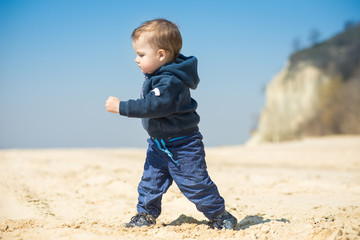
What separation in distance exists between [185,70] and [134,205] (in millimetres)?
1518

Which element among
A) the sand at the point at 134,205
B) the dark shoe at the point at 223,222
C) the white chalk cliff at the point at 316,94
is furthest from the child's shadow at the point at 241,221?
the white chalk cliff at the point at 316,94

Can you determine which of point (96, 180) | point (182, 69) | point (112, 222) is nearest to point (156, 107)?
point (182, 69)

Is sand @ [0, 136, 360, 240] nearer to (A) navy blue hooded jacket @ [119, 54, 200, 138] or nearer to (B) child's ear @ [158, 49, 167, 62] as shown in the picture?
(A) navy blue hooded jacket @ [119, 54, 200, 138]

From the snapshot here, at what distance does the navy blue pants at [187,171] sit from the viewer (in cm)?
248

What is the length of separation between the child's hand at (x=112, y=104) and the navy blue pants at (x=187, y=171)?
40 centimetres

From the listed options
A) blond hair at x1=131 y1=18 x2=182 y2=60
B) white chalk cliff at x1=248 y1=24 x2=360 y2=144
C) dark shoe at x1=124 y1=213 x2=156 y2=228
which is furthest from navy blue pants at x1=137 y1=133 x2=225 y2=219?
white chalk cliff at x1=248 y1=24 x2=360 y2=144

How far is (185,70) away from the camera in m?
2.45

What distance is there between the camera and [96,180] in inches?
171

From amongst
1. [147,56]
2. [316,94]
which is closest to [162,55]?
[147,56]

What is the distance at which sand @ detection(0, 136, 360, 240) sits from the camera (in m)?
2.34

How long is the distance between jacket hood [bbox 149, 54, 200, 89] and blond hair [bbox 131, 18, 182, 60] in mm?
106

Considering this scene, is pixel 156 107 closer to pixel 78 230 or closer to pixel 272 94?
pixel 78 230

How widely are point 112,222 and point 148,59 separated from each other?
128 centimetres

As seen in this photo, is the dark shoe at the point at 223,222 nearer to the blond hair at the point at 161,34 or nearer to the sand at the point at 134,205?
the sand at the point at 134,205
